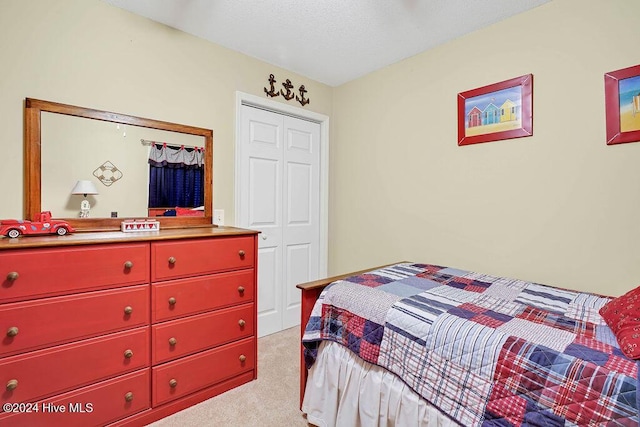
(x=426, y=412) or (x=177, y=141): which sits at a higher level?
(x=177, y=141)

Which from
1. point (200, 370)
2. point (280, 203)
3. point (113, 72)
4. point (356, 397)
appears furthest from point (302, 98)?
point (356, 397)

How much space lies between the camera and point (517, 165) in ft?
6.58

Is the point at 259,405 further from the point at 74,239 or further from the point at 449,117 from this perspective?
the point at 449,117

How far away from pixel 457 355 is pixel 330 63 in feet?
8.35

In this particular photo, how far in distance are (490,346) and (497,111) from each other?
1.70 m

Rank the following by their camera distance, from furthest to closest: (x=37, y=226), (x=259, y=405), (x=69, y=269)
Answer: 1. (x=259, y=405)
2. (x=37, y=226)
3. (x=69, y=269)

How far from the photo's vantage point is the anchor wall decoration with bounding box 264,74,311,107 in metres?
2.73

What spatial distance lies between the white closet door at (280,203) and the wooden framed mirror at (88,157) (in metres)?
0.59

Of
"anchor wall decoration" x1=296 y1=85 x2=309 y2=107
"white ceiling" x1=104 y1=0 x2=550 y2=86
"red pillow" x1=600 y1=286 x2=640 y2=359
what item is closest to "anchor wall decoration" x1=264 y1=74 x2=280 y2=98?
"white ceiling" x1=104 y1=0 x2=550 y2=86

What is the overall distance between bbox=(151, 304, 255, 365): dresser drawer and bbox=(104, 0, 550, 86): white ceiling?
2036 mm

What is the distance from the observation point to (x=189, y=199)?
2.28m

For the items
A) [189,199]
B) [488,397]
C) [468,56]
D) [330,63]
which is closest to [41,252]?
[189,199]

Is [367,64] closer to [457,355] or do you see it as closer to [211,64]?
[211,64]

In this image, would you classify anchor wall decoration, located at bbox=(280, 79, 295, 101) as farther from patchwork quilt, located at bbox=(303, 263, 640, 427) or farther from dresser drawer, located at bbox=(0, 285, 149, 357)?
dresser drawer, located at bbox=(0, 285, 149, 357)
